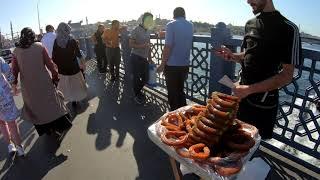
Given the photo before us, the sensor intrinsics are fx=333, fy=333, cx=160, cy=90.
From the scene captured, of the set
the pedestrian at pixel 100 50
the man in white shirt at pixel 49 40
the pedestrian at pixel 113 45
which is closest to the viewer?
the man in white shirt at pixel 49 40

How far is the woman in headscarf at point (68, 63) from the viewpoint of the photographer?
6.38 meters

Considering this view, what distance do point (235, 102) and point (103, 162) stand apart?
274 centimetres

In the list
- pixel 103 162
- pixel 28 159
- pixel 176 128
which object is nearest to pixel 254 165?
pixel 176 128

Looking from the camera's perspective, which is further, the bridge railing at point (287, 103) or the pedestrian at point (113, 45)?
the pedestrian at point (113, 45)

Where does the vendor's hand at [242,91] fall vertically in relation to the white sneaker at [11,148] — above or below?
above

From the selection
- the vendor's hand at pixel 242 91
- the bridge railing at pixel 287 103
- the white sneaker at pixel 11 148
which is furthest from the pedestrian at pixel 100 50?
the vendor's hand at pixel 242 91

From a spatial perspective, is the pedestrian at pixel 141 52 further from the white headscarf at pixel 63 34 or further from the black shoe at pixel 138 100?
the white headscarf at pixel 63 34

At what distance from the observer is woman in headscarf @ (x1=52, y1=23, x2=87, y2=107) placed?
251 inches

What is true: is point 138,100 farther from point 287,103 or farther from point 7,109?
point 287,103

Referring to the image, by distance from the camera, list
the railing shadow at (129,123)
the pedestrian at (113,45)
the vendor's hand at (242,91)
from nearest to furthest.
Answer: the vendor's hand at (242,91), the railing shadow at (129,123), the pedestrian at (113,45)

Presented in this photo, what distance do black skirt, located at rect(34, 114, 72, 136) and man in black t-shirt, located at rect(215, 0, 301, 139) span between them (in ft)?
11.6

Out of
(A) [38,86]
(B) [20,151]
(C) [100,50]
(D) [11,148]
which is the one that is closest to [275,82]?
(A) [38,86]

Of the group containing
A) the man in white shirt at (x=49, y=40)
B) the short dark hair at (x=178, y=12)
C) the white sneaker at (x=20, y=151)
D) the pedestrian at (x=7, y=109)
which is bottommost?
the white sneaker at (x=20, y=151)

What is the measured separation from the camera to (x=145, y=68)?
7.61m
